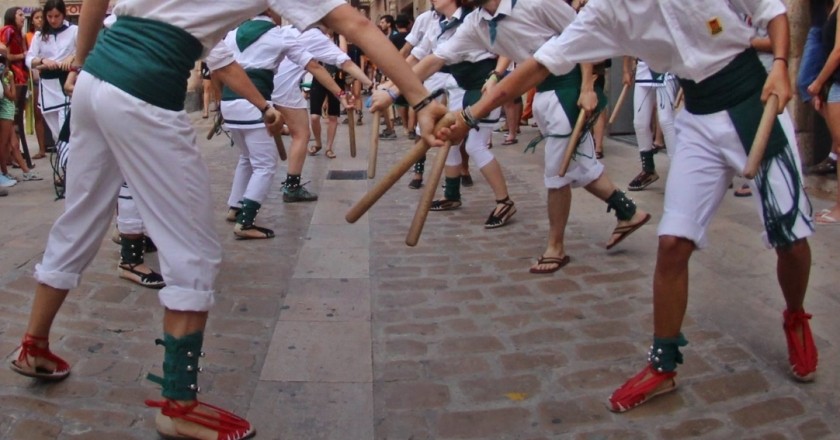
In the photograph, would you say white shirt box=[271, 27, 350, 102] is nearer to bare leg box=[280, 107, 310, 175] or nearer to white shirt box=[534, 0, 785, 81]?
bare leg box=[280, 107, 310, 175]

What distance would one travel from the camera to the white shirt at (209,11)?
108 inches

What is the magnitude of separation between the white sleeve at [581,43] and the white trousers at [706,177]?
0.44 metres

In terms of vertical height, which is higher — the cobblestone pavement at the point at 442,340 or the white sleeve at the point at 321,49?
the white sleeve at the point at 321,49

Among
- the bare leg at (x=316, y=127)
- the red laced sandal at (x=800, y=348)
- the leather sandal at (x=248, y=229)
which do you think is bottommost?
the bare leg at (x=316, y=127)

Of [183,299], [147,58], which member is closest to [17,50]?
[147,58]

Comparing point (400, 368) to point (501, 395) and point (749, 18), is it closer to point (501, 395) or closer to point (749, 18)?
point (501, 395)

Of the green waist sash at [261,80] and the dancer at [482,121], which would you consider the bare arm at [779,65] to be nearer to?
the dancer at [482,121]

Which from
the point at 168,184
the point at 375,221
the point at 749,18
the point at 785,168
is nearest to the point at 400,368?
the point at 168,184

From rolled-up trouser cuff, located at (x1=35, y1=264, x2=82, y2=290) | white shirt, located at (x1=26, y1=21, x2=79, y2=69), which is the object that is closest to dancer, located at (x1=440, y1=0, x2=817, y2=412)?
rolled-up trouser cuff, located at (x1=35, y1=264, x2=82, y2=290)

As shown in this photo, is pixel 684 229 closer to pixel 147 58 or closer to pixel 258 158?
pixel 147 58

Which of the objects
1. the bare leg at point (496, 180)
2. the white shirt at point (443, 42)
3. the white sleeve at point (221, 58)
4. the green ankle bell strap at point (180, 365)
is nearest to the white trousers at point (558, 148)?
the white shirt at point (443, 42)

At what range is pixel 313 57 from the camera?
7.29 meters

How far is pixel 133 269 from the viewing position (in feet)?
16.3

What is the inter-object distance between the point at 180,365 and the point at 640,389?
164cm
